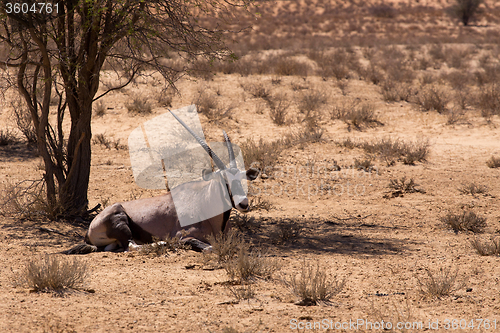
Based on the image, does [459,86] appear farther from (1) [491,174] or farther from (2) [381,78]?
(1) [491,174]

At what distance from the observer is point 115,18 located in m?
6.50

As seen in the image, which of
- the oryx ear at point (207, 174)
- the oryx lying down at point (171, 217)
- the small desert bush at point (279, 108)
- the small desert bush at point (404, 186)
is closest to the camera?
the oryx lying down at point (171, 217)

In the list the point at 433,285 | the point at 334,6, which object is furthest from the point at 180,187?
the point at 334,6

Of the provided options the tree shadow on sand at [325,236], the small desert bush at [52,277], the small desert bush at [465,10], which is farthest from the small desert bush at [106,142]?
the small desert bush at [465,10]

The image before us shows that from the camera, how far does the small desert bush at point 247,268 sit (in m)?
4.54

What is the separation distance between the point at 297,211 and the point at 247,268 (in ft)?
10.4

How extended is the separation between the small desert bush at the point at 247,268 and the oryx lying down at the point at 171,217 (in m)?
1.02

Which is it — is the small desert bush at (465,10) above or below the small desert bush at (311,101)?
above

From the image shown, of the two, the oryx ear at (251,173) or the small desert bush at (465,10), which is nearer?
the oryx ear at (251,173)

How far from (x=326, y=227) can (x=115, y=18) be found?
4.37 m

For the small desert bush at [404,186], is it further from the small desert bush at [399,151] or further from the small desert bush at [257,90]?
the small desert bush at [257,90]

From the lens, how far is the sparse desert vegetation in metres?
3.93

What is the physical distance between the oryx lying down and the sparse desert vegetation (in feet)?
0.96

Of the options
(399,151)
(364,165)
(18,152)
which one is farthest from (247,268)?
(18,152)
